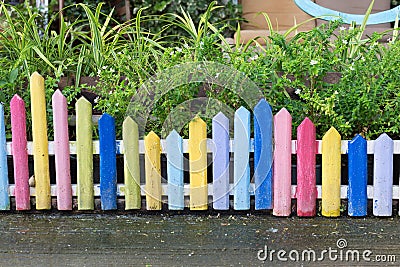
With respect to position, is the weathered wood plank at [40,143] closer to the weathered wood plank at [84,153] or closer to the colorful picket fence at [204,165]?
the colorful picket fence at [204,165]

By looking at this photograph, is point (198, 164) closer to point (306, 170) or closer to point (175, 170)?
point (175, 170)

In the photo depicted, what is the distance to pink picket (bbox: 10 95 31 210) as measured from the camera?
2475mm

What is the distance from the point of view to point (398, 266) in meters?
1.89

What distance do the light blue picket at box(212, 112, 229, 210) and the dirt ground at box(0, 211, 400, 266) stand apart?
92 millimetres

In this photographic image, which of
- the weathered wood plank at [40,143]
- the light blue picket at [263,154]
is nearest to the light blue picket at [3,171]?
the weathered wood plank at [40,143]

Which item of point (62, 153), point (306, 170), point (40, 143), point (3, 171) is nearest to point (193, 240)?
point (306, 170)

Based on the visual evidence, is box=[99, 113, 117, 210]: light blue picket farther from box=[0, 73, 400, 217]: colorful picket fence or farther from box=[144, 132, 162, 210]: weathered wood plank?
box=[144, 132, 162, 210]: weathered wood plank

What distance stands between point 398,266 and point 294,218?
592 millimetres

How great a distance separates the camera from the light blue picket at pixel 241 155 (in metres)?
2.37

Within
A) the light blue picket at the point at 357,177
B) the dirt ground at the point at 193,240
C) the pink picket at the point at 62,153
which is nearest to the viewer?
the dirt ground at the point at 193,240

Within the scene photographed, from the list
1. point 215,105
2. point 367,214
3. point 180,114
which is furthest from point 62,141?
point 367,214

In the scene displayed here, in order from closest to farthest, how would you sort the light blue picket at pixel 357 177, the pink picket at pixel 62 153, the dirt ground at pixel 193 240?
1. the dirt ground at pixel 193 240
2. the light blue picket at pixel 357 177
3. the pink picket at pixel 62 153

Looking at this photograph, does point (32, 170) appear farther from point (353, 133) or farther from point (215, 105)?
point (353, 133)

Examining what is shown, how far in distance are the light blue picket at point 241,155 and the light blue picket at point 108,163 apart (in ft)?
1.77
